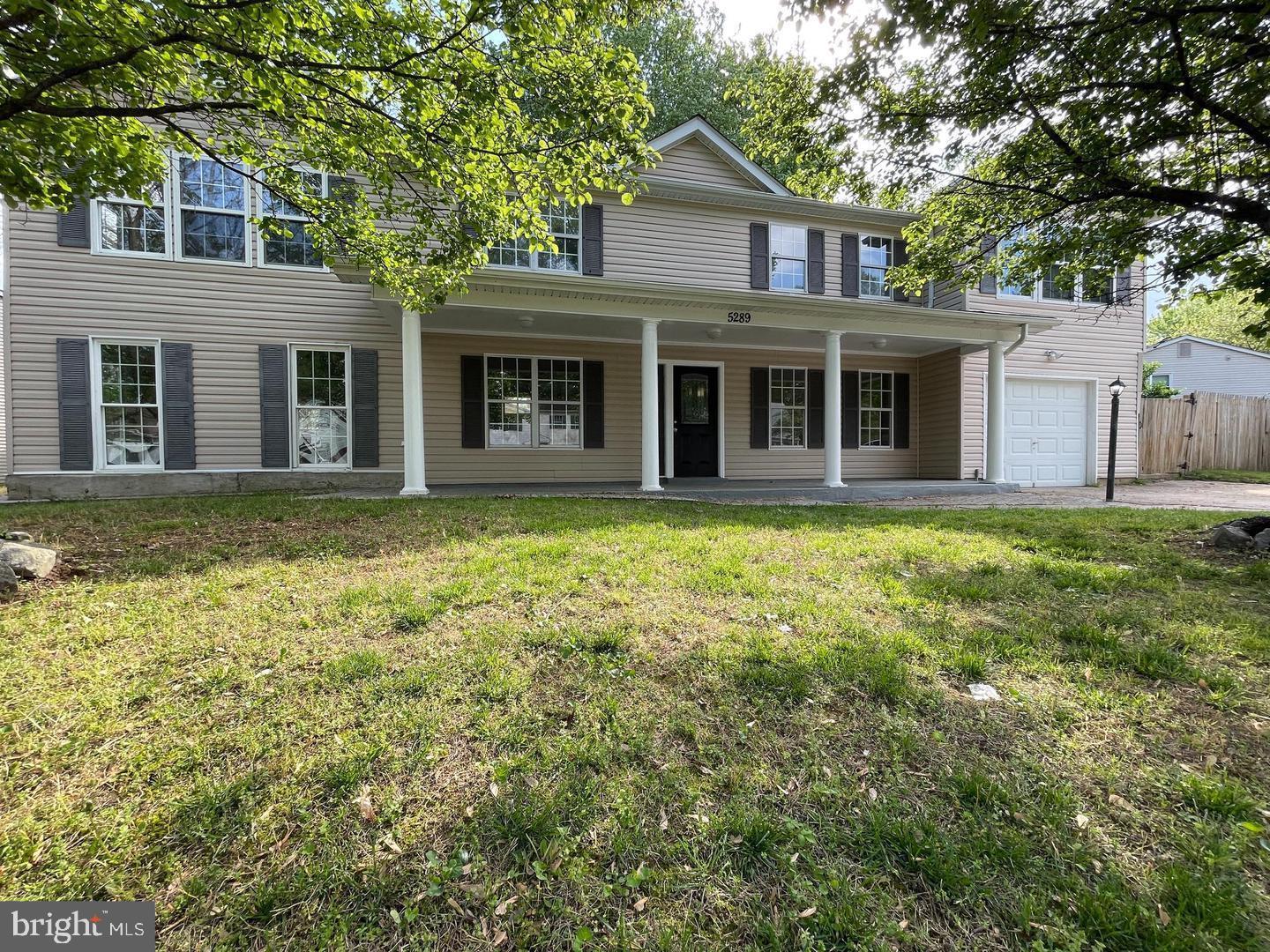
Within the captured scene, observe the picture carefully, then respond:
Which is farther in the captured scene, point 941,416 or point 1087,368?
point 1087,368

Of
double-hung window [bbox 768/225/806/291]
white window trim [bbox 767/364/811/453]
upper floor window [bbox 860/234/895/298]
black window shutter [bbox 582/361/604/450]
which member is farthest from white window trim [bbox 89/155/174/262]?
upper floor window [bbox 860/234/895/298]

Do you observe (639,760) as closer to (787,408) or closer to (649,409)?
(649,409)

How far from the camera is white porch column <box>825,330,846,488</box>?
30.3 ft

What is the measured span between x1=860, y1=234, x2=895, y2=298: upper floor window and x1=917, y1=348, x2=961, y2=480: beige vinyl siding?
1843 mm

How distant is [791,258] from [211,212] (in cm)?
1004

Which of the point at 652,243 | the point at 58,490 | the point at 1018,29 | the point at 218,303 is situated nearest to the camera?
the point at 1018,29

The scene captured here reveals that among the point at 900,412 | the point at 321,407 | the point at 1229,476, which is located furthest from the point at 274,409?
the point at 1229,476

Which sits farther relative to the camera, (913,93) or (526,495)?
(526,495)

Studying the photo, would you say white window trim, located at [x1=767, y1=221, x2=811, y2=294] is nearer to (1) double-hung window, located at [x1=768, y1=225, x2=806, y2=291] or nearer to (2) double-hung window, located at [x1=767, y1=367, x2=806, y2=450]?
(1) double-hung window, located at [x1=768, y1=225, x2=806, y2=291]

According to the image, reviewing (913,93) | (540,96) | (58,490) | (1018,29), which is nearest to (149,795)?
(540,96)

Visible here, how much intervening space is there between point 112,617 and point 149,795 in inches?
72.4

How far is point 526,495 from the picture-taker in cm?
802

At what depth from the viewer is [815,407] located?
447 inches

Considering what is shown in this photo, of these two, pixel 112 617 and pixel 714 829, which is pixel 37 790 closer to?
pixel 112 617
